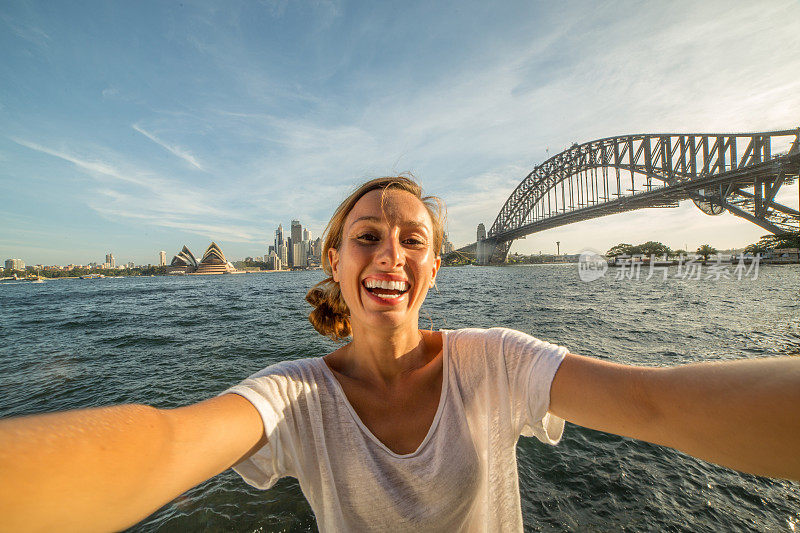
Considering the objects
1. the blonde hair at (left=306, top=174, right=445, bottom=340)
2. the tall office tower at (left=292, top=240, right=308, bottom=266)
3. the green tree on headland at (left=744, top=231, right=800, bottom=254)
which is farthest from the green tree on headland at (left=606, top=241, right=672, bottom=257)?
the tall office tower at (left=292, top=240, right=308, bottom=266)

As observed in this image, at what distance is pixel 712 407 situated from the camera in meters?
0.89

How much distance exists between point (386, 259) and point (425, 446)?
0.91m

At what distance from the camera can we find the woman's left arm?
80 centimetres

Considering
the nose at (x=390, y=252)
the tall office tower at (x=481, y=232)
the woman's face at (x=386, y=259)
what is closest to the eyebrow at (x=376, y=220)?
the woman's face at (x=386, y=259)

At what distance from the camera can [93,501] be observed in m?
0.69

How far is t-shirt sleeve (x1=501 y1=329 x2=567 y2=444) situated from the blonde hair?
0.87 m

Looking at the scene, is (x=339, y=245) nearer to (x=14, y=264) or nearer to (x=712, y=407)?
(x=712, y=407)

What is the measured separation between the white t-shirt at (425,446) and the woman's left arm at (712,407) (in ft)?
0.67

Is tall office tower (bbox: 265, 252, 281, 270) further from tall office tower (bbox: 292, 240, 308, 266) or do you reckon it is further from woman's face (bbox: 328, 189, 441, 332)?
woman's face (bbox: 328, 189, 441, 332)

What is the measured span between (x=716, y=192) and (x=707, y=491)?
149 ft

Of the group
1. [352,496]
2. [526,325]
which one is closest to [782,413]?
[352,496]

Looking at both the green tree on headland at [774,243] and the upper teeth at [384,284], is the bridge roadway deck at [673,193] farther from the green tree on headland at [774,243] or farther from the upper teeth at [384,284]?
the upper teeth at [384,284]

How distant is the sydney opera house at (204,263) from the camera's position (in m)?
83.8

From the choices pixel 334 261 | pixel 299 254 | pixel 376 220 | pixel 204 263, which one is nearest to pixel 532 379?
pixel 376 220
